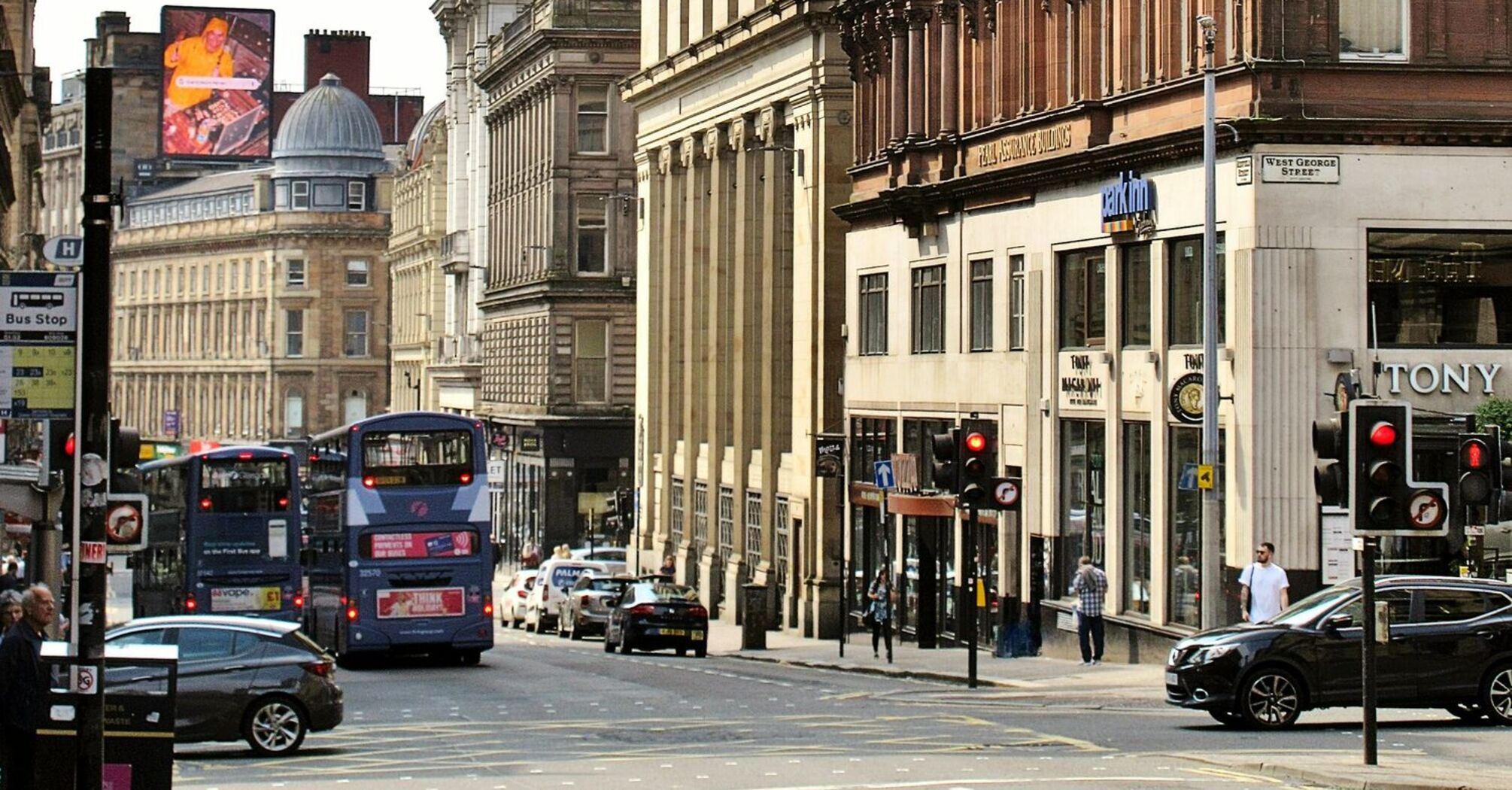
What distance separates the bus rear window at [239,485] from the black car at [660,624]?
6.67 metres

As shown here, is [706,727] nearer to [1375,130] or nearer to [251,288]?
[1375,130]

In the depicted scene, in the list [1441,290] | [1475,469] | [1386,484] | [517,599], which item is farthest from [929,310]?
[1386,484]

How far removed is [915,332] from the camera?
50438 millimetres

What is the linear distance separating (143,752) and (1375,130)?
20890mm

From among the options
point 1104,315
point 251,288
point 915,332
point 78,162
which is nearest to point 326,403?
point 251,288

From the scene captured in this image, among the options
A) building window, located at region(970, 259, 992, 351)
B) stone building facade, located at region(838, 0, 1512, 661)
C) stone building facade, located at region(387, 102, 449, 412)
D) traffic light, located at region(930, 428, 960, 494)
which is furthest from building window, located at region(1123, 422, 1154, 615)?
stone building facade, located at region(387, 102, 449, 412)

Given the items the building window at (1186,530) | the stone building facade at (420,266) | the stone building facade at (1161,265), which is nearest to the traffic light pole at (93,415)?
the stone building facade at (1161,265)

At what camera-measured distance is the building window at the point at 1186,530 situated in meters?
37.1

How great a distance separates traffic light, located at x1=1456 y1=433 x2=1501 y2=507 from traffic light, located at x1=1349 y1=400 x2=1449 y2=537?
2.10m

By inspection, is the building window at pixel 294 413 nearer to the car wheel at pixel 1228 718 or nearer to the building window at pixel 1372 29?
the building window at pixel 1372 29

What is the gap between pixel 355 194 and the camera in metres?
151

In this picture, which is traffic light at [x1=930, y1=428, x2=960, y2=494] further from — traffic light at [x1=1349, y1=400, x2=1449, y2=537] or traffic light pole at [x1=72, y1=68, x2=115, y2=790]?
traffic light pole at [x1=72, y1=68, x2=115, y2=790]

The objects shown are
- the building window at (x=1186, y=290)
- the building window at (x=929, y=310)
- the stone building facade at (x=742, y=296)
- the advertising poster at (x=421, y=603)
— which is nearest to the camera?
the building window at (x=1186, y=290)

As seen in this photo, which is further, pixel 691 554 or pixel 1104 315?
pixel 691 554
